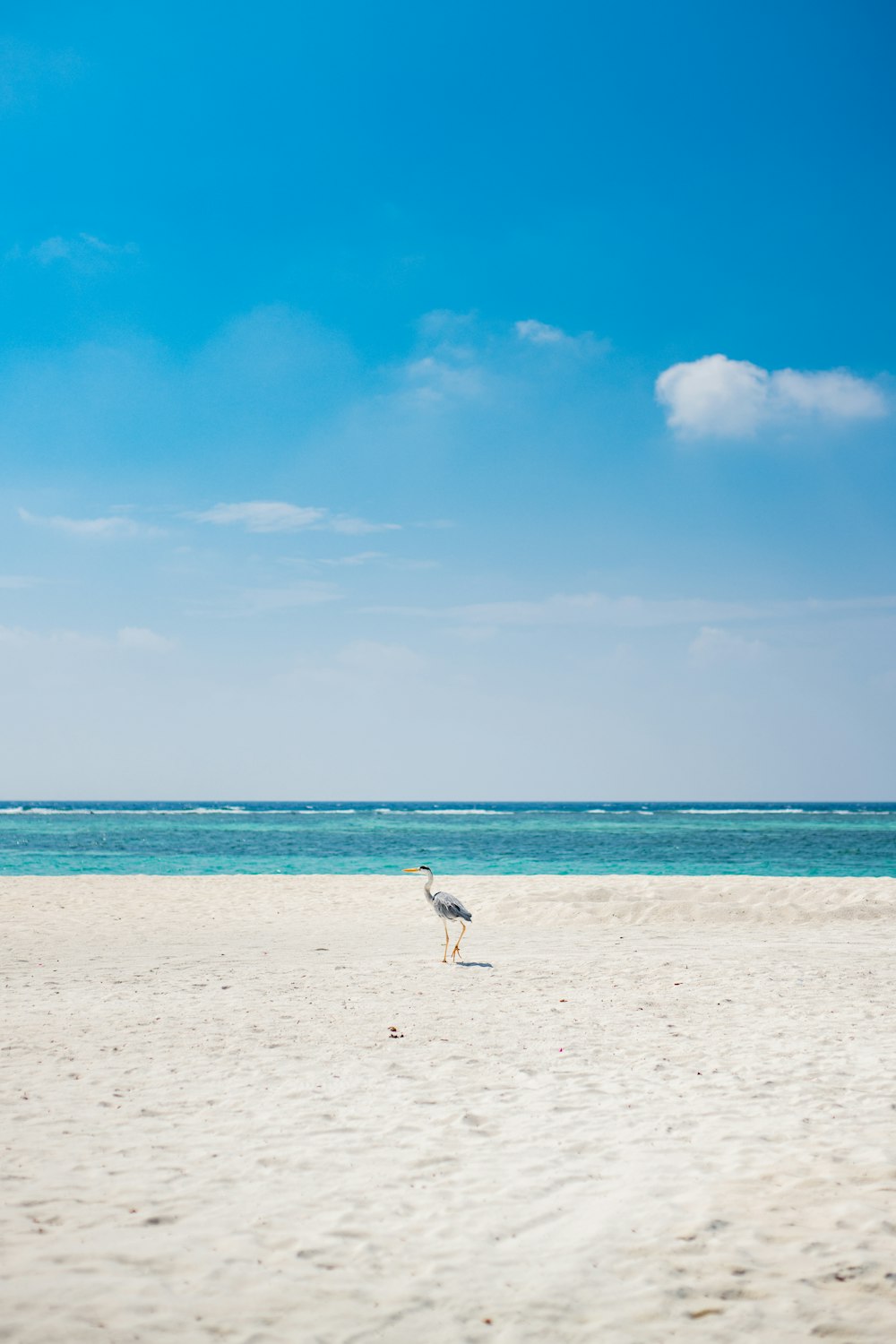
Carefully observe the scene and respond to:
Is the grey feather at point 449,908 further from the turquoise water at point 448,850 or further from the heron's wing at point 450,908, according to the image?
the turquoise water at point 448,850

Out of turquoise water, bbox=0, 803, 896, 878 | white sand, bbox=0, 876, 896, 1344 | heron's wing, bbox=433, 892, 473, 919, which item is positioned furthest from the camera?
turquoise water, bbox=0, 803, 896, 878

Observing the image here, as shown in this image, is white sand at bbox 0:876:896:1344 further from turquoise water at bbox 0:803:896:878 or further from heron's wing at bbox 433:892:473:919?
turquoise water at bbox 0:803:896:878

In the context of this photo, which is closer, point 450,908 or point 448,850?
point 450,908

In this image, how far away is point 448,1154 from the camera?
6.40 meters

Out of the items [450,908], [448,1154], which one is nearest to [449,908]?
[450,908]

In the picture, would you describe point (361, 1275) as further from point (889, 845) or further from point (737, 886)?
point (889, 845)

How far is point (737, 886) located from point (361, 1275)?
20.2m

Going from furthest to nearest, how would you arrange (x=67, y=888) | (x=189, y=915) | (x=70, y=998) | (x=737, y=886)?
(x=67, y=888), (x=737, y=886), (x=189, y=915), (x=70, y=998)

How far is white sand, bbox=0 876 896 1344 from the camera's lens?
4.60 m

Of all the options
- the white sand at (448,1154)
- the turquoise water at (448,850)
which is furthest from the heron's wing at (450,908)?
the turquoise water at (448,850)

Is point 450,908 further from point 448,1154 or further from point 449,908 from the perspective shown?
point 448,1154

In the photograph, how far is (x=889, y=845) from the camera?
4681cm

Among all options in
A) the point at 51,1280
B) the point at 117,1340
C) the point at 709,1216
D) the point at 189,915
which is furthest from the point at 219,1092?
the point at 189,915

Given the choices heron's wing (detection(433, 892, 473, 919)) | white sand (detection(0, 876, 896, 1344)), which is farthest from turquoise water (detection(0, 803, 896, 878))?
white sand (detection(0, 876, 896, 1344))
